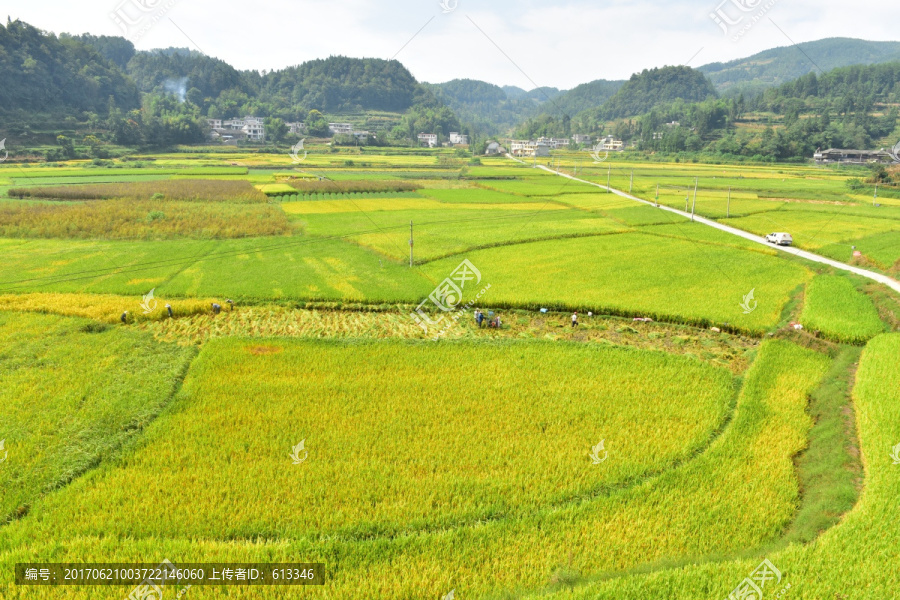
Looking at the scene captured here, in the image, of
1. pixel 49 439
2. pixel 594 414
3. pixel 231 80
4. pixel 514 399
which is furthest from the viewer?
pixel 231 80

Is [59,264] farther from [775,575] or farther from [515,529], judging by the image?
[775,575]

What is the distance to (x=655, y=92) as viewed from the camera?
173750mm

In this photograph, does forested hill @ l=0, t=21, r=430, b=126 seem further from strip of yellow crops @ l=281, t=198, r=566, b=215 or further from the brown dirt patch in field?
the brown dirt patch in field

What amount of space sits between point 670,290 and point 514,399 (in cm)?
1285

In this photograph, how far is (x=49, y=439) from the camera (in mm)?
11320

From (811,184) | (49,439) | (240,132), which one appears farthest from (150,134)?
(811,184)

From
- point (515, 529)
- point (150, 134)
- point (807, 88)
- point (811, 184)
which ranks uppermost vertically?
point (807, 88)

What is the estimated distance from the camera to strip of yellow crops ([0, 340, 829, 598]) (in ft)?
27.8

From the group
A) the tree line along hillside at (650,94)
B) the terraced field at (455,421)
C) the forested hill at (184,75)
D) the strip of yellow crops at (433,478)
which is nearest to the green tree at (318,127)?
the forested hill at (184,75)

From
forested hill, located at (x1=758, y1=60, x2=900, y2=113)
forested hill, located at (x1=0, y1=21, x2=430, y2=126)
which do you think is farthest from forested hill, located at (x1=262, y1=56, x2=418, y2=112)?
forested hill, located at (x1=758, y1=60, x2=900, y2=113)

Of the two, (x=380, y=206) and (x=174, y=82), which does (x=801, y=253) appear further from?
(x=174, y=82)

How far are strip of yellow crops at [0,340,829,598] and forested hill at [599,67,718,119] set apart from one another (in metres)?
178

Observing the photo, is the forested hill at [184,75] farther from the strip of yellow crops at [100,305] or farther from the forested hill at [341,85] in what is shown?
the strip of yellow crops at [100,305]

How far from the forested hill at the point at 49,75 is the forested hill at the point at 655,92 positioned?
147935 mm
